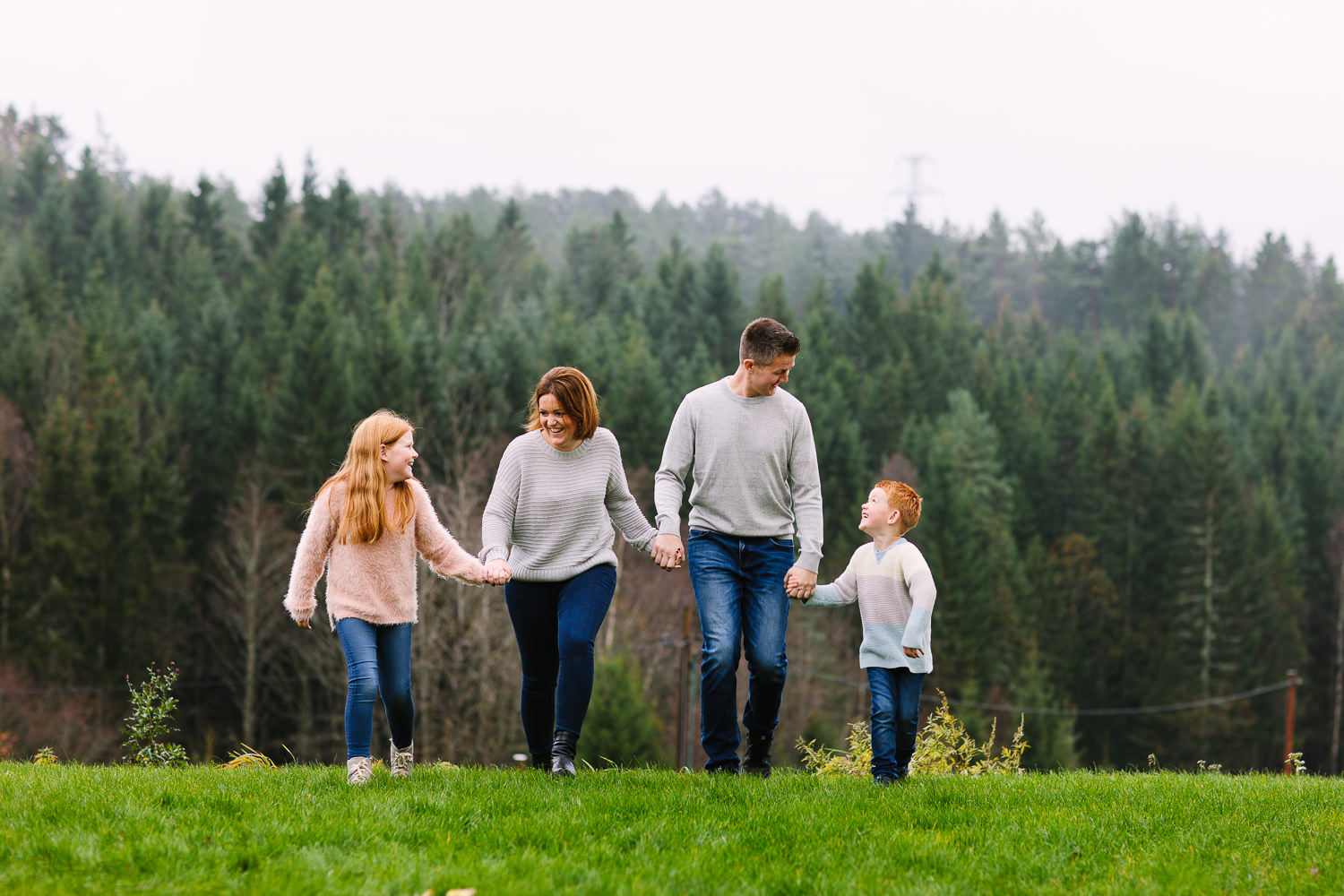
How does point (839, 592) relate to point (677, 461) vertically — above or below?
below

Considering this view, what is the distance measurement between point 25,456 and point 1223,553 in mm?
50551

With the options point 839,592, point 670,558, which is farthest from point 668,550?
point 839,592

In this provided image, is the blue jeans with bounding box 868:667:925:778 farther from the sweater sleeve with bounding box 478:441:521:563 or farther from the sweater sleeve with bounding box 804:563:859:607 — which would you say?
the sweater sleeve with bounding box 478:441:521:563

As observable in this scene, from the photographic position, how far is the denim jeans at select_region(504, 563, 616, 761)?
6570mm

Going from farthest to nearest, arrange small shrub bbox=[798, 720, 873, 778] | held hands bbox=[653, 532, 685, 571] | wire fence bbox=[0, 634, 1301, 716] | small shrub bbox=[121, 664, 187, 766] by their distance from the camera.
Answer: wire fence bbox=[0, 634, 1301, 716], small shrub bbox=[798, 720, 873, 778], small shrub bbox=[121, 664, 187, 766], held hands bbox=[653, 532, 685, 571]

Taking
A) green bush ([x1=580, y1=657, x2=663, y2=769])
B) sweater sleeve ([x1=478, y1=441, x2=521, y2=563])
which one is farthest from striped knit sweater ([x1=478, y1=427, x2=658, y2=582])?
green bush ([x1=580, y1=657, x2=663, y2=769])

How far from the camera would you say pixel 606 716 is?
29.9 meters

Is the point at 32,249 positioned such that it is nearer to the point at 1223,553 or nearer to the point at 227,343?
the point at 227,343

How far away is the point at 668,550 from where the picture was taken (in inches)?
259

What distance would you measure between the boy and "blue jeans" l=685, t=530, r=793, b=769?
22cm

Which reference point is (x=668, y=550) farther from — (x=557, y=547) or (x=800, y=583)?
(x=800, y=583)

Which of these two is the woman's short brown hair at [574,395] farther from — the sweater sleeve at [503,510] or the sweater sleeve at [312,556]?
the sweater sleeve at [312,556]

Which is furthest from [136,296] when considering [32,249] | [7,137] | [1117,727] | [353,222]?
[1117,727]

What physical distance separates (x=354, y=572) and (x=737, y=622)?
2057mm
